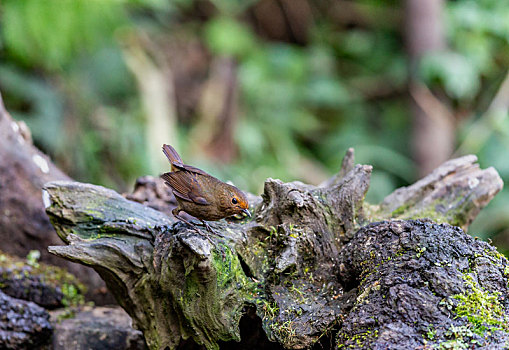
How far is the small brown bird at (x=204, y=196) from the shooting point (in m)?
2.21

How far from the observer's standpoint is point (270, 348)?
2256 mm

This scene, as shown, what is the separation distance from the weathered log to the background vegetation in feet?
11.4

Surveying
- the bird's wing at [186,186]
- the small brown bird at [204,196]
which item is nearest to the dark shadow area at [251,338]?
the small brown bird at [204,196]

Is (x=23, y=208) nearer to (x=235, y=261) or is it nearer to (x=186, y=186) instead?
(x=186, y=186)

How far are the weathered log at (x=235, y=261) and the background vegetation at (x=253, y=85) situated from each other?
3471 millimetres

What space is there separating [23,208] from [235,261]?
1732 mm

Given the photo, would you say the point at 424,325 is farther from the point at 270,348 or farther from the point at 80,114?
the point at 80,114

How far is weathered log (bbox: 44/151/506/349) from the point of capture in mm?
2029

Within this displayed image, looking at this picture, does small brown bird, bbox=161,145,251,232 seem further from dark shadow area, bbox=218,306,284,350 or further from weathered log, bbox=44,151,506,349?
dark shadow area, bbox=218,306,284,350

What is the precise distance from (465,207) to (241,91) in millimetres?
5170

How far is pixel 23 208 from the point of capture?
3.19 m

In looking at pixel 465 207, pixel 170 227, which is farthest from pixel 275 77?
pixel 170 227

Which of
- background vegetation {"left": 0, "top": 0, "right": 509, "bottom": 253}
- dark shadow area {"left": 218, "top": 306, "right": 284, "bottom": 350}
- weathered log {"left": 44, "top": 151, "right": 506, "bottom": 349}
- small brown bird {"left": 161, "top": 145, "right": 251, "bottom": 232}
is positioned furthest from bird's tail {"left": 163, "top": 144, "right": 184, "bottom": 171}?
background vegetation {"left": 0, "top": 0, "right": 509, "bottom": 253}

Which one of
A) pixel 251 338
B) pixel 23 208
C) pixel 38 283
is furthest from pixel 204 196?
pixel 23 208
